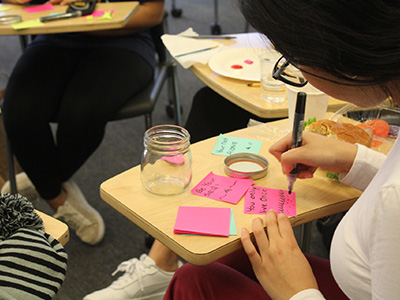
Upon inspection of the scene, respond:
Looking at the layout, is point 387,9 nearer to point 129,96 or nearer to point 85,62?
point 129,96

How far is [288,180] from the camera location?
95 centimetres

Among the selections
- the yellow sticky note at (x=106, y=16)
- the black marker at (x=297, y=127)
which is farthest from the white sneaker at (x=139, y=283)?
the yellow sticky note at (x=106, y=16)

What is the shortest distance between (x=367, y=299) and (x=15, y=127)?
4.66ft

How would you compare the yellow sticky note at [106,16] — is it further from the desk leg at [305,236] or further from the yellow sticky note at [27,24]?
the desk leg at [305,236]

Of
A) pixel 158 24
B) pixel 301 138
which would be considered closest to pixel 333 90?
pixel 301 138

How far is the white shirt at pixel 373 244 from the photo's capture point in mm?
596

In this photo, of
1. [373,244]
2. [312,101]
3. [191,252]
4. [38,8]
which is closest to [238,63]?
[312,101]

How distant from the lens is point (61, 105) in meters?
1.72

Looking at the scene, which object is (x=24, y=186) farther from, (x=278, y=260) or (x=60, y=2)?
(x=278, y=260)

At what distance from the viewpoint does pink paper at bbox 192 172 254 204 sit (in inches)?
36.3

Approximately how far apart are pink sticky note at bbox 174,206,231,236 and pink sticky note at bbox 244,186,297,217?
0.17 ft

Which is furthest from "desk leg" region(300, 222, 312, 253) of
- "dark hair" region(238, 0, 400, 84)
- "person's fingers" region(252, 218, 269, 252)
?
"dark hair" region(238, 0, 400, 84)

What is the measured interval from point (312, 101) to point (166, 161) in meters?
0.41

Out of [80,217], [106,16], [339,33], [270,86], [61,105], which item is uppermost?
[339,33]
